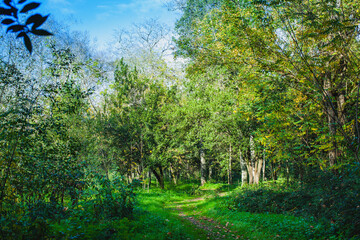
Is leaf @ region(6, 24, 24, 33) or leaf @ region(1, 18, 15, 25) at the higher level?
leaf @ region(1, 18, 15, 25)

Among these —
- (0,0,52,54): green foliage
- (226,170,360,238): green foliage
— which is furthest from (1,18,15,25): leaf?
(226,170,360,238): green foliage

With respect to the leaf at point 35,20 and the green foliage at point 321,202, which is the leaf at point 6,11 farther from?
the green foliage at point 321,202

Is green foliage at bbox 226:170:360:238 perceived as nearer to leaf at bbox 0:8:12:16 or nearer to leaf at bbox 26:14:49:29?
leaf at bbox 26:14:49:29

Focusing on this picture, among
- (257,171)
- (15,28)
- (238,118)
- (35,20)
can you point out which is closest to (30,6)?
(35,20)

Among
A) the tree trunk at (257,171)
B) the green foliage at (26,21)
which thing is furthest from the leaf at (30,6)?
the tree trunk at (257,171)

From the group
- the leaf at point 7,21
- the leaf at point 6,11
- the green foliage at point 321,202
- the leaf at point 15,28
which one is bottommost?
the green foliage at point 321,202

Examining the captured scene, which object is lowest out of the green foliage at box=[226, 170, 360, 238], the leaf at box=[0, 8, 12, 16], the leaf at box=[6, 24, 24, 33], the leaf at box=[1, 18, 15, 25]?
the green foliage at box=[226, 170, 360, 238]

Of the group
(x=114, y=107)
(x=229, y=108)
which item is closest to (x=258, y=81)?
(x=229, y=108)

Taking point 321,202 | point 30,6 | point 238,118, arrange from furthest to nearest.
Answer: point 238,118 → point 321,202 → point 30,6

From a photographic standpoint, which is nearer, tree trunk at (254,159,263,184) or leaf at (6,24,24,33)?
leaf at (6,24,24,33)

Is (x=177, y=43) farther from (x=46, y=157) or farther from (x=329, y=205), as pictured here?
(x=329, y=205)

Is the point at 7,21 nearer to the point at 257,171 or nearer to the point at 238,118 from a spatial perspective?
the point at 238,118

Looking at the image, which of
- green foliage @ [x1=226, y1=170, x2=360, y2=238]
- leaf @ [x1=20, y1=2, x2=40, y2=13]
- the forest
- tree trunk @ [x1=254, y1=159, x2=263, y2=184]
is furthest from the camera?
tree trunk @ [x1=254, y1=159, x2=263, y2=184]

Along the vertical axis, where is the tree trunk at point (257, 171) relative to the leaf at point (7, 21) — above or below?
below
